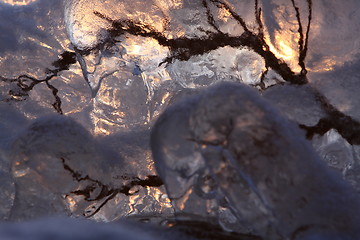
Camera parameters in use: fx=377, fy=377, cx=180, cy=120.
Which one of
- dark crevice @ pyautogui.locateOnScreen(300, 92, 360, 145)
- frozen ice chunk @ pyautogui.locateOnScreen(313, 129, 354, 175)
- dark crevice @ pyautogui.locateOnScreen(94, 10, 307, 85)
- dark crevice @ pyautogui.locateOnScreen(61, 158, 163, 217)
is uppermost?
dark crevice @ pyautogui.locateOnScreen(94, 10, 307, 85)

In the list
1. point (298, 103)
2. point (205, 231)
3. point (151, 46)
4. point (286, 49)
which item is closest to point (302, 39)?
point (286, 49)

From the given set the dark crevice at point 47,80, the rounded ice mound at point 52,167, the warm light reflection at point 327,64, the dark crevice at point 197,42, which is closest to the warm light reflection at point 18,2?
the dark crevice at point 47,80

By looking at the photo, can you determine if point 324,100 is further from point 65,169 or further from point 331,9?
point 65,169

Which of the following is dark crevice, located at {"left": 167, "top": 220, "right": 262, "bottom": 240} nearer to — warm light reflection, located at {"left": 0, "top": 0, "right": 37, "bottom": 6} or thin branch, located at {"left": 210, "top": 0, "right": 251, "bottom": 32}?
thin branch, located at {"left": 210, "top": 0, "right": 251, "bottom": 32}

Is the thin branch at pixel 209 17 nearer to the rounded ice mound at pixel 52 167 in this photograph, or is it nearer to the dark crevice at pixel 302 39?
the dark crevice at pixel 302 39

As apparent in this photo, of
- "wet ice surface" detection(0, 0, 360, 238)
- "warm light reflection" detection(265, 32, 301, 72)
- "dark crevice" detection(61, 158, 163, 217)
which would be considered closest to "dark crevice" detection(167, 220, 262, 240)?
"wet ice surface" detection(0, 0, 360, 238)

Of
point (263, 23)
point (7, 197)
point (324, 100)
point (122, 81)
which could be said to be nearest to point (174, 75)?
point (122, 81)

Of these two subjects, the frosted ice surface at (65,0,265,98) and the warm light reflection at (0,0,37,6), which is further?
the warm light reflection at (0,0,37,6)
